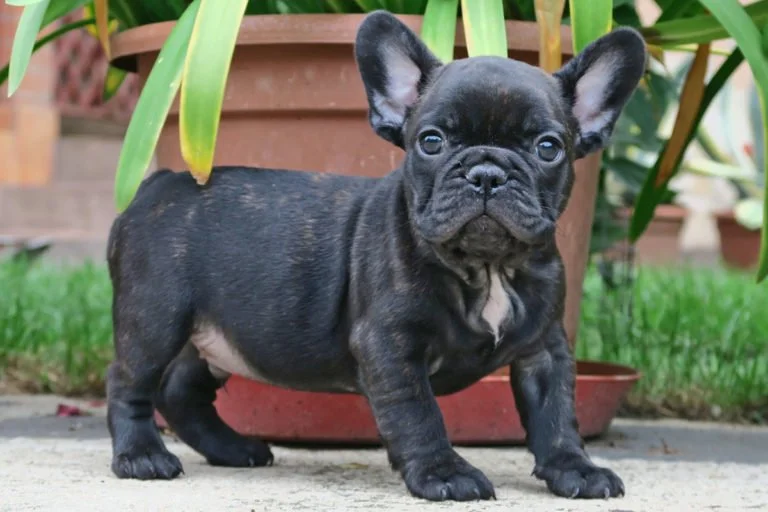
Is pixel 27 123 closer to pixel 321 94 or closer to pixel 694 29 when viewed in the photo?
pixel 321 94

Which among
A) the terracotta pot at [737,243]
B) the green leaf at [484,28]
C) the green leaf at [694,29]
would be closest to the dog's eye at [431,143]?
the green leaf at [484,28]

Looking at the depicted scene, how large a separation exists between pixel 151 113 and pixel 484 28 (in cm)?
69

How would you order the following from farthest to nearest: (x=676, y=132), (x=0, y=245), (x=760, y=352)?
1. (x=0, y=245)
2. (x=760, y=352)
3. (x=676, y=132)

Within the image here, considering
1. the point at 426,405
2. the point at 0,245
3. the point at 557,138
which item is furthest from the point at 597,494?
the point at 0,245

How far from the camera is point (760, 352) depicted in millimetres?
3756

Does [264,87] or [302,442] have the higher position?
[264,87]

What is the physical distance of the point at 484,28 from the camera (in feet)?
8.58

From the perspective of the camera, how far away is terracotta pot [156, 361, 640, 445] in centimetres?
292

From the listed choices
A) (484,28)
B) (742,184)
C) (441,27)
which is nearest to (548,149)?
(484,28)

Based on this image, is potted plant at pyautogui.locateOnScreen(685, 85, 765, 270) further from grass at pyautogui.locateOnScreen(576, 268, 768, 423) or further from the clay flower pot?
the clay flower pot

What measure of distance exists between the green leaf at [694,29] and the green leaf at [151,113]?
1074mm

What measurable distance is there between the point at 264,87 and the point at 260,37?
12cm

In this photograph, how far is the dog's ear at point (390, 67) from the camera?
7.72ft

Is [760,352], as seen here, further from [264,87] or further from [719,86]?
[264,87]
